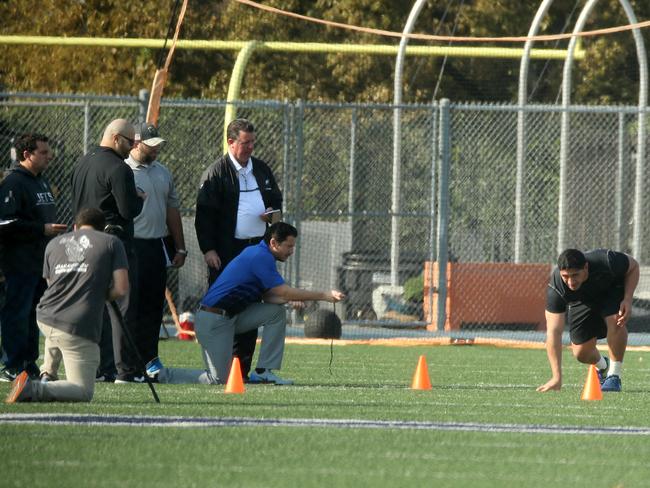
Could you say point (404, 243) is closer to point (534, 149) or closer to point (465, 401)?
point (534, 149)

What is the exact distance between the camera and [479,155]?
838 inches

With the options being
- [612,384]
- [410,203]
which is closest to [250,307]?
[612,384]

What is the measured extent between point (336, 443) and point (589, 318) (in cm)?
483

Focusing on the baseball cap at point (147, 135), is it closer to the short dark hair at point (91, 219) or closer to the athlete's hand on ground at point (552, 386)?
the short dark hair at point (91, 219)

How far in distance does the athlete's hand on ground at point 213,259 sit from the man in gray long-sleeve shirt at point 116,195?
84cm

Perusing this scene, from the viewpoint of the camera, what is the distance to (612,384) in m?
12.2

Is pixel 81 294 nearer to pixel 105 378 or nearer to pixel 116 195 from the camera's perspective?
pixel 116 195

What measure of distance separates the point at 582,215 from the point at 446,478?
556 inches

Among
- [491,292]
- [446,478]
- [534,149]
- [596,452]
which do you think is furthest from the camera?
[534,149]

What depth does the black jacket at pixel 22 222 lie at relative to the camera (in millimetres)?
11680

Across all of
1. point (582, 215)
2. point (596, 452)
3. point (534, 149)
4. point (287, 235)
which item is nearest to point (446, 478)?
point (596, 452)

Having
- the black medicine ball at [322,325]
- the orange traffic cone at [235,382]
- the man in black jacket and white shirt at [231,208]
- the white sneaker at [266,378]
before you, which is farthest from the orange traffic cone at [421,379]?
the black medicine ball at [322,325]

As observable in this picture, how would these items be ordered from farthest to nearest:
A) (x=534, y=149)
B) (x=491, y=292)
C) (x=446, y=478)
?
(x=534, y=149) → (x=491, y=292) → (x=446, y=478)

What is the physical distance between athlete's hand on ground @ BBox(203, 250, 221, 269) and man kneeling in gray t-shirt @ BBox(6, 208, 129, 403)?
239 cm
